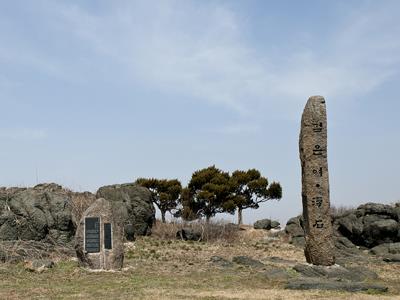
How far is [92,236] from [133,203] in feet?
39.8

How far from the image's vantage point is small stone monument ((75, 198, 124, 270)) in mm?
15570

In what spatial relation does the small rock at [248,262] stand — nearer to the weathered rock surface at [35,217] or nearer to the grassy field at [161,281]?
the grassy field at [161,281]

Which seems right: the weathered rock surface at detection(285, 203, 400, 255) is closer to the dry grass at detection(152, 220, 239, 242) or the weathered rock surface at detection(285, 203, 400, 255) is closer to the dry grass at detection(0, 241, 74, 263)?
the dry grass at detection(152, 220, 239, 242)

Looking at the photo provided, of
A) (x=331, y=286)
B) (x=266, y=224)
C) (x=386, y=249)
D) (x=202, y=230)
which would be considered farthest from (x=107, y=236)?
(x=266, y=224)

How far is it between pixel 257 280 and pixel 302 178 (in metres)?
3.90

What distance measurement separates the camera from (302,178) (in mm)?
16203

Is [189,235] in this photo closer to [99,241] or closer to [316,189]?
→ [99,241]

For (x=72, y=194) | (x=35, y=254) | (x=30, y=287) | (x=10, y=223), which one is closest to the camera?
(x=30, y=287)

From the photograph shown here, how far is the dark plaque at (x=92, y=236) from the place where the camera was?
15734 millimetres

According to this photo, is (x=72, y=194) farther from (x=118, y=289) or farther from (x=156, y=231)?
(x=118, y=289)

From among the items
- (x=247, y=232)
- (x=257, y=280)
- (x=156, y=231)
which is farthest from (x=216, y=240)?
(x=257, y=280)

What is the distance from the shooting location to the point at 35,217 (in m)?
20.0

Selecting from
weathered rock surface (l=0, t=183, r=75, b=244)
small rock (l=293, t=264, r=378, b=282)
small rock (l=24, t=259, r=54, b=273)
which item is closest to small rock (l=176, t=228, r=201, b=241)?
weathered rock surface (l=0, t=183, r=75, b=244)

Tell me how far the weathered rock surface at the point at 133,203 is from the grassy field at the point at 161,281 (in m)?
5.50
